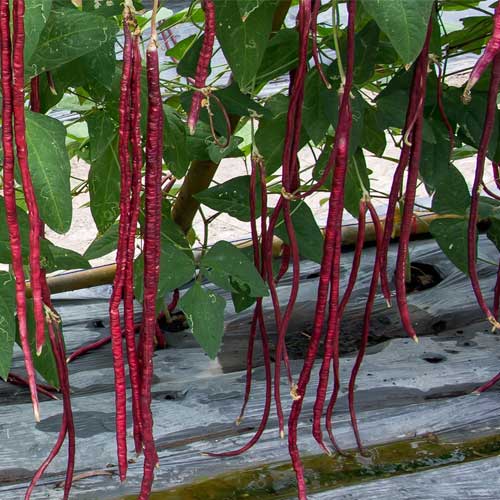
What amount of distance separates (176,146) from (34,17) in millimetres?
418

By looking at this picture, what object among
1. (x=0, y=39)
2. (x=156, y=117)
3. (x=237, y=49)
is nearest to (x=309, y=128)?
(x=237, y=49)

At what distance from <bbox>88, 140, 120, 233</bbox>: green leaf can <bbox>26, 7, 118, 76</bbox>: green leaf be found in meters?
0.29

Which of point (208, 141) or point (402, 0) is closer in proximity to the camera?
point (402, 0)

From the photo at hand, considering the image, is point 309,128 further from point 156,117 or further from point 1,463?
point 1,463

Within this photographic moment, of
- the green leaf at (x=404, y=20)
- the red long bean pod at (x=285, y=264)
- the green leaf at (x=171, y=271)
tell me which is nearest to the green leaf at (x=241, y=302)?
the red long bean pod at (x=285, y=264)

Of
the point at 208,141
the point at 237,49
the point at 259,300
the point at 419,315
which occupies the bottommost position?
the point at 419,315

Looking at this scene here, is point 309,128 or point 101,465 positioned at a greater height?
point 309,128

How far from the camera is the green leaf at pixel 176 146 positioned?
40.8 inches

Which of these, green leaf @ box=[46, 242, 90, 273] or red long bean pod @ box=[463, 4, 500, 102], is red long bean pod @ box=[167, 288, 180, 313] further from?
red long bean pod @ box=[463, 4, 500, 102]

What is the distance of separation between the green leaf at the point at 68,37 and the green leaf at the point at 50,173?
0.16 feet

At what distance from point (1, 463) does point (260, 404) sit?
0.31 meters

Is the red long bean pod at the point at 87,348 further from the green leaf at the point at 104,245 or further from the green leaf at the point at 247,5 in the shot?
the green leaf at the point at 247,5

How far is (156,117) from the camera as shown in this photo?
2.13 feet

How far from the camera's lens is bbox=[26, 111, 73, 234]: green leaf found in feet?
2.41
